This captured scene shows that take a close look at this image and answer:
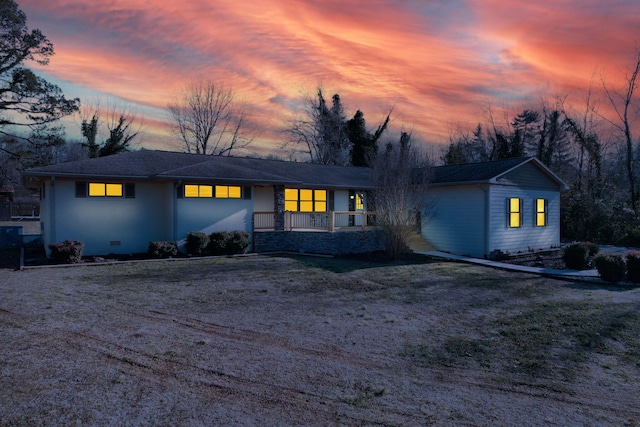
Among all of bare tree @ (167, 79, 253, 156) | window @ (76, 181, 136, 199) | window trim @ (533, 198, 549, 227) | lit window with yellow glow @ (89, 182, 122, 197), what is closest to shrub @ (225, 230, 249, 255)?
window @ (76, 181, 136, 199)

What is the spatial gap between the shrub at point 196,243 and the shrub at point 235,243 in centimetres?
95

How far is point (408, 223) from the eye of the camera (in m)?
16.8

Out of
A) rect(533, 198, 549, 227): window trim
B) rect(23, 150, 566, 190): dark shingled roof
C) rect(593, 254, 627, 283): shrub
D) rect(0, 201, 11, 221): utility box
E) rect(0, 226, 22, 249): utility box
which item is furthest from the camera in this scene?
rect(0, 201, 11, 221): utility box

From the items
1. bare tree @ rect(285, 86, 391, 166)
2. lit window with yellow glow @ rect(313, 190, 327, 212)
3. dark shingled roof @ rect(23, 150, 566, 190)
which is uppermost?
bare tree @ rect(285, 86, 391, 166)

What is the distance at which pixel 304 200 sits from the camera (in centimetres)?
2177

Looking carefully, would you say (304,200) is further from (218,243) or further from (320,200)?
(218,243)

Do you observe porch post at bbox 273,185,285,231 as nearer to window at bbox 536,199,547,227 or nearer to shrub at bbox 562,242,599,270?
shrub at bbox 562,242,599,270

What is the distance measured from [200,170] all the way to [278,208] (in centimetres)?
391

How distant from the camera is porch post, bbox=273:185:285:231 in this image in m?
19.0

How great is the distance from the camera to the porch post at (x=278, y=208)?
19.0 m

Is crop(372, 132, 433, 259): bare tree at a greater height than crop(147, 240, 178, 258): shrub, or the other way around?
crop(372, 132, 433, 259): bare tree

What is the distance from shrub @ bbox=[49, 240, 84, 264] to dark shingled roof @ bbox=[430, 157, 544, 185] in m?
14.6

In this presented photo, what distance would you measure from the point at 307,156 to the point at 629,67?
2810 centimetres

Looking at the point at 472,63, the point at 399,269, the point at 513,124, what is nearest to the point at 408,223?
the point at 399,269
